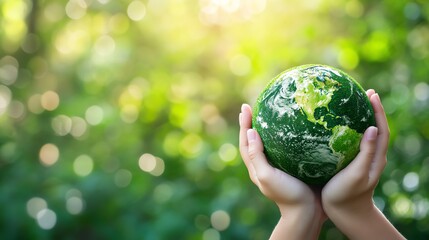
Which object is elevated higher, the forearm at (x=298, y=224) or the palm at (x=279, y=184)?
the palm at (x=279, y=184)

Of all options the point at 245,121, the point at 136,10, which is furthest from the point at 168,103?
the point at 245,121

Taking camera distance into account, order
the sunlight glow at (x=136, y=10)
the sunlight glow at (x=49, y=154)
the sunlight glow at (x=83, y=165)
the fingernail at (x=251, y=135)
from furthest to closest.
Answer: the sunlight glow at (x=136, y=10) < the sunlight glow at (x=49, y=154) < the sunlight glow at (x=83, y=165) < the fingernail at (x=251, y=135)

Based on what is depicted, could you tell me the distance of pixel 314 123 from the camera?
1734 mm

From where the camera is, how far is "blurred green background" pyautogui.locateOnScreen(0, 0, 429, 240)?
13.0 feet

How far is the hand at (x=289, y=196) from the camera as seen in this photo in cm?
177

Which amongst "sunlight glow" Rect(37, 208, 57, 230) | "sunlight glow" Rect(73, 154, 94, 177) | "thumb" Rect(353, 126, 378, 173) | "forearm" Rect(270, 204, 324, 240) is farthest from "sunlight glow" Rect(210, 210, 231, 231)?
"thumb" Rect(353, 126, 378, 173)

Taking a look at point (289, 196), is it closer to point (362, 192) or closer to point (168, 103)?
point (362, 192)

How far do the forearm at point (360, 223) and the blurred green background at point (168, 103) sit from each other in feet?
6.50

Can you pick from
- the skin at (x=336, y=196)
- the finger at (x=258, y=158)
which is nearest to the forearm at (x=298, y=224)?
the skin at (x=336, y=196)

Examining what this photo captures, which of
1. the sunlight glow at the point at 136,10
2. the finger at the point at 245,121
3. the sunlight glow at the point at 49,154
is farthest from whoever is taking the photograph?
the sunlight glow at the point at 136,10

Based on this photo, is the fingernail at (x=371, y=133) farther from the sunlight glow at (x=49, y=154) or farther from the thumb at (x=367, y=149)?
the sunlight glow at (x=49, y=154)

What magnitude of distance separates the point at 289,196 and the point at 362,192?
0.59 feet

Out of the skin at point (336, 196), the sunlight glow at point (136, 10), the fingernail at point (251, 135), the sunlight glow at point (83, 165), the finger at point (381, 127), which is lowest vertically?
the sunlight glow at point (83, 165)

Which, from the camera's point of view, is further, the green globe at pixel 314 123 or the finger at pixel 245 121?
the finger at pixel 245 121
